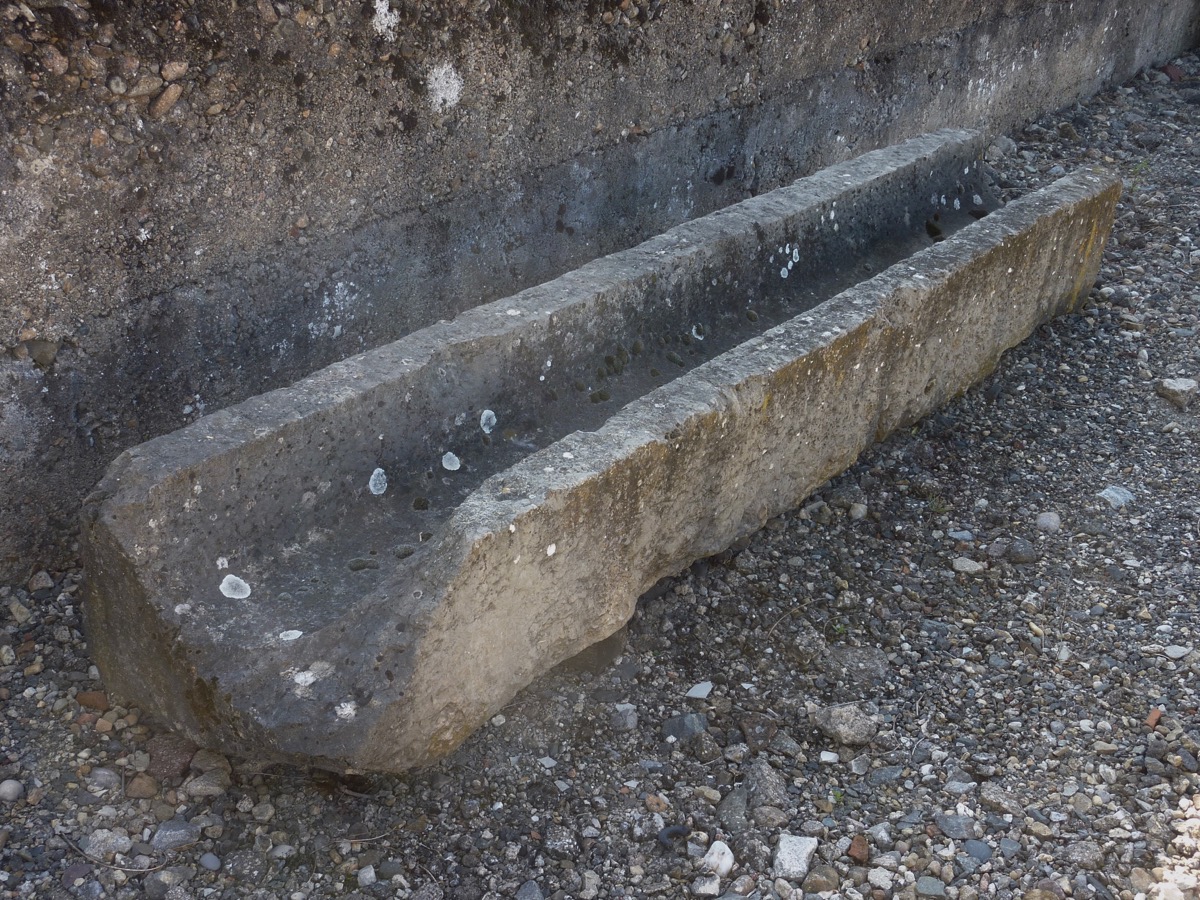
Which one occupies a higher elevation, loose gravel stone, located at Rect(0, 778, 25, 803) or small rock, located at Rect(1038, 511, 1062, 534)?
loose gravel stone, located at Rect(0, 778, 25, 803)

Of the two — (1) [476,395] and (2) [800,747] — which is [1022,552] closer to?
(2) [800,747]

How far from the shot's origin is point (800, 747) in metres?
2.59

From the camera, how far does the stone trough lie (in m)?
2.21

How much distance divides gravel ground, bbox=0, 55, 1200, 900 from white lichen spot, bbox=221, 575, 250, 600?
329mm

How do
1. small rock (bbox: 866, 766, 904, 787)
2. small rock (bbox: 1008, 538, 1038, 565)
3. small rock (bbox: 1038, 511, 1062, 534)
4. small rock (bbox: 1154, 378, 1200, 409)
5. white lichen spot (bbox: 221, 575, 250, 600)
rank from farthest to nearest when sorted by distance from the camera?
small rock (bbox: 1154, 378, 1200, 409)
small rock (bbox: 1038, 511, 1062, 534)
small rock (bbox: 1008, 538, 1038, 565)
small rock (bbox: 866, 766, 904, 787)
white lichen spot (bbox: 221, 575, 250, 600)

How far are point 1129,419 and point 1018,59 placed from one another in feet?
9.09

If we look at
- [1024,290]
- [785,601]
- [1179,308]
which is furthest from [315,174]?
[1179,308]

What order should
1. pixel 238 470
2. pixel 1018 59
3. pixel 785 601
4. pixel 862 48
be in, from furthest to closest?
pixel 1018 59, pixel 862 48, pixel 785 601, pixel 238 470

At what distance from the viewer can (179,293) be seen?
2842 mm

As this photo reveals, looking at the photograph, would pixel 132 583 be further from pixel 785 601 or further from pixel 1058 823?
pixel 1058 823

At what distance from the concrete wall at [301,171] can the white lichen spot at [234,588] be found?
0.61m

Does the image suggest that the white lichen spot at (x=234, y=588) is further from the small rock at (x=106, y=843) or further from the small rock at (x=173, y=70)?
the small rock at (x=173, y=70)

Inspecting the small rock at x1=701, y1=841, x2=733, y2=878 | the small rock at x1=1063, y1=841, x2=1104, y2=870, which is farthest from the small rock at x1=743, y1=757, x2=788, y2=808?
the small rock at x1=1063, y1=841, x2=1104, y2=870

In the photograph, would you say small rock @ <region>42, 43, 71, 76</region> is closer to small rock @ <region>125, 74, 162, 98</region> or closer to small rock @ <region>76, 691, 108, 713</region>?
small rock @ <region>125, 74, 162, 98</region>
